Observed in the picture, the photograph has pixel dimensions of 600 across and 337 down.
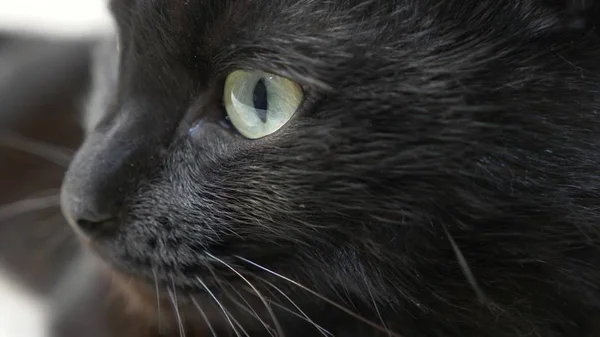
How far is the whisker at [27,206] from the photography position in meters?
0.92

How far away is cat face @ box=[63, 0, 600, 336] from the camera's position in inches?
21.8

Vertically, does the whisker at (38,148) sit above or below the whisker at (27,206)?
above

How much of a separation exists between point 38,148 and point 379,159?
601mm

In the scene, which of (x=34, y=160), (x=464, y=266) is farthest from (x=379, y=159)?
(x=34, y=160)

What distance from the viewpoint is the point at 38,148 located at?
100 centimetres

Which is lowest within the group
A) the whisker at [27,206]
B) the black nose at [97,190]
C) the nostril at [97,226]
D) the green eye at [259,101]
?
the whisker at [27,206]

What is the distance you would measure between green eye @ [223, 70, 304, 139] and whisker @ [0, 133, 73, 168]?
1.20ft

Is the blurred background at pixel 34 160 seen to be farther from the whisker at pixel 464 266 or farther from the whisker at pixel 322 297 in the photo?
the whisker at pixel 464 266

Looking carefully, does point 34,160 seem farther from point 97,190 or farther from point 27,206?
point 97,190

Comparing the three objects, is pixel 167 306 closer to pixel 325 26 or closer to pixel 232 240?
pixel 232 240

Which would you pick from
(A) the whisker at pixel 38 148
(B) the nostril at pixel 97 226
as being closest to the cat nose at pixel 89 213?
(B) the nostril at pixel 97 226

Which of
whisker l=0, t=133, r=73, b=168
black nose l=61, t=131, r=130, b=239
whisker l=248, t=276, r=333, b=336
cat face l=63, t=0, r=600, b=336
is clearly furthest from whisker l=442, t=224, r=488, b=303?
whisker l=0, t=133, r=73, b=168

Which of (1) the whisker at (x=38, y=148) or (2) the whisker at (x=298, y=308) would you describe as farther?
(1) the whisker at (x=38, y=148)

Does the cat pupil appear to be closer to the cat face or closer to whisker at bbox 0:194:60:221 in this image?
the cat face
